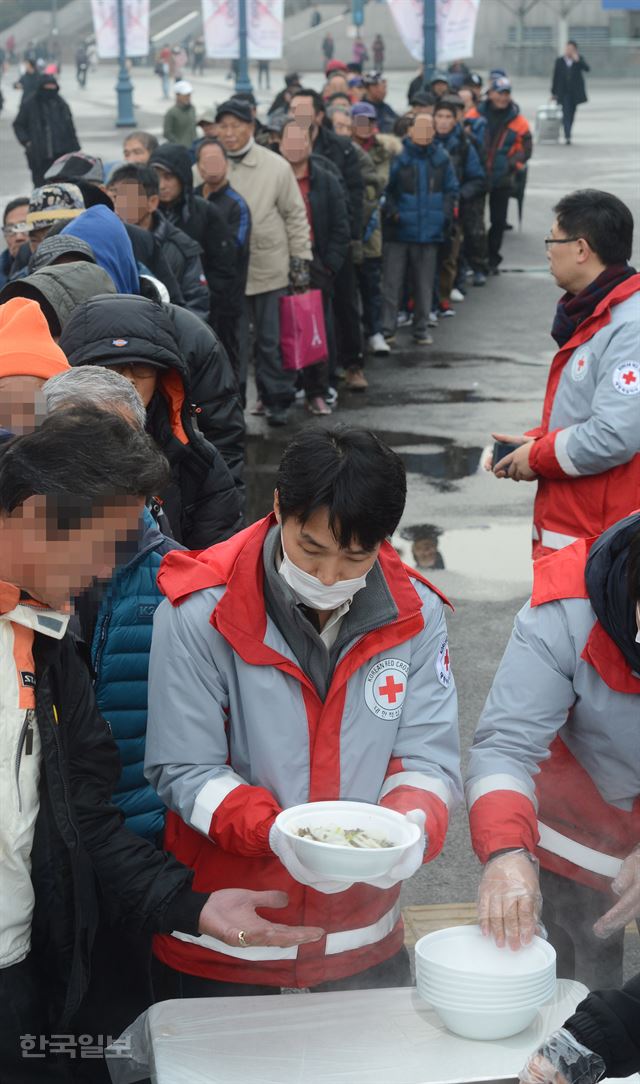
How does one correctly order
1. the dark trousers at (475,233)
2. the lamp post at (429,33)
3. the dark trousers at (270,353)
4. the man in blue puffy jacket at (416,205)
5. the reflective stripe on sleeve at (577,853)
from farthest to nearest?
the lamp post at (429,33)
the dark trousers at (475,233)
the man in blue puffy jacket at (416,205)
the dark trousers at (270,353)
the reflective stripe on sleeve at (577,853)

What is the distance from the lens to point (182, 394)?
143 inches

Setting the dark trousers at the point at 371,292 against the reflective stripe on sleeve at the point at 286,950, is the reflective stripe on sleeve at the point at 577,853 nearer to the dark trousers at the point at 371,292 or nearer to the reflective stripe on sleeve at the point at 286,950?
the reflective stripe on sleeve at the point at 286,950

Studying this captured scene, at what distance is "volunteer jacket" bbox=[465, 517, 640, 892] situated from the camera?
2693 millimetres

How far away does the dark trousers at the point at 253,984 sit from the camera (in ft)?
9.04

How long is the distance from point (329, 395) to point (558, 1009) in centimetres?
838

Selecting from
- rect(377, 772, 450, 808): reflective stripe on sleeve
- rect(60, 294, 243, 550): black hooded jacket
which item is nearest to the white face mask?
rect(377, 772, 450, 808): reflective stripe on sleeve

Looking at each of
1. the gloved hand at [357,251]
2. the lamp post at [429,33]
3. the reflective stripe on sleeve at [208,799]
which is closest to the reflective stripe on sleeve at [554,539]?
the reflective stripe on sleeve at [208,799]

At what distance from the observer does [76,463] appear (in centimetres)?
221

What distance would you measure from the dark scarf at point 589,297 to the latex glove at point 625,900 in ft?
8.33

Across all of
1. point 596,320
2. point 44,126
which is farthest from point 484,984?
point 44,126

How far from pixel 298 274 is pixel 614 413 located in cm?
546

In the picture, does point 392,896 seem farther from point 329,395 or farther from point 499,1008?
point 329,395

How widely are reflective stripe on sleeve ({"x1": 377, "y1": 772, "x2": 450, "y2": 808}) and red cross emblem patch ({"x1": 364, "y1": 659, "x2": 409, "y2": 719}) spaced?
121mm

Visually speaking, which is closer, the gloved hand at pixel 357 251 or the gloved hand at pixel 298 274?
the gloved hand at pixel 298 274
